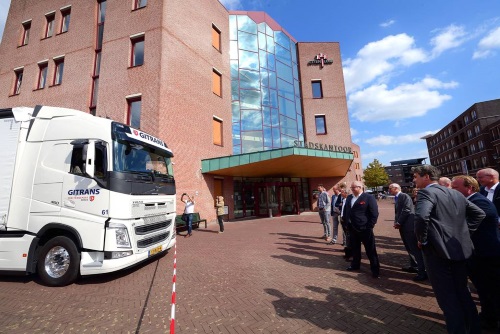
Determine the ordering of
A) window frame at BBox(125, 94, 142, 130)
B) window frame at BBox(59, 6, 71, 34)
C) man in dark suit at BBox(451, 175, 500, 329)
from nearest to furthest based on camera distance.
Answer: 1. man in dark suit at BBox(451, 175, 500, 329)
2. window frame at BBox(125, 94, 142, 130)
3. window frame at BBox(59, 6, 71, 34)

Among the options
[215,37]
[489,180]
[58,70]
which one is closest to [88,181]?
[489,180]

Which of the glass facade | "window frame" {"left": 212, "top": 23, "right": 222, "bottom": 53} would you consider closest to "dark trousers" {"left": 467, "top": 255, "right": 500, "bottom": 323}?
the glass facade

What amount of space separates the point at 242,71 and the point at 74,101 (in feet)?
39.7

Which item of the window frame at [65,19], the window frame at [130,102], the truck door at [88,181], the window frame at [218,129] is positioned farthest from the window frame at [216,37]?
the truck door at [88,181]

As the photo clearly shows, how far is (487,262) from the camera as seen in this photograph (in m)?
2.85

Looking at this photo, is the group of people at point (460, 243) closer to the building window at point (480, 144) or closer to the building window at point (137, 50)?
the building window at point (137, 50)

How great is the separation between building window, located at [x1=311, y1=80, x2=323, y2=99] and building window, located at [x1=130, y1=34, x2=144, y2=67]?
15.8m

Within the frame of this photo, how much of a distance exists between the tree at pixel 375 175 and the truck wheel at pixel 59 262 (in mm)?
54270

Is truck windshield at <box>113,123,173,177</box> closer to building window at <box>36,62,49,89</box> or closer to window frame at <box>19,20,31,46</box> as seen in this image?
building window at <box>36,62,49,89</box>

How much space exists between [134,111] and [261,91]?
10676 millimetres

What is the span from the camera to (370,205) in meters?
4.89

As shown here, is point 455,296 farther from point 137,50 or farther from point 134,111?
point 137,50

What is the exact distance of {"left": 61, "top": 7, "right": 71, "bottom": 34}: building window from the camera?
55.3 ft

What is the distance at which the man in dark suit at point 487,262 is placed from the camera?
279 centimetres
